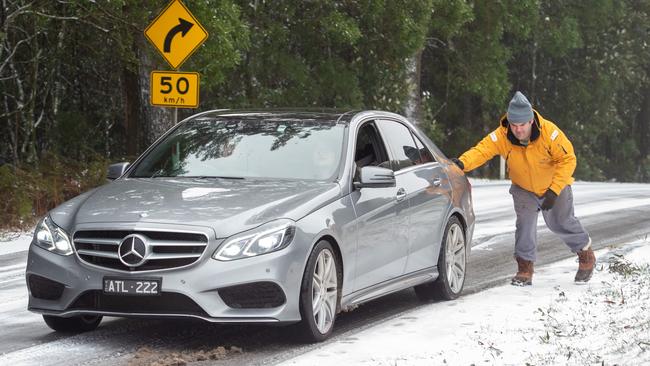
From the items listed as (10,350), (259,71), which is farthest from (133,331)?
(259,71)

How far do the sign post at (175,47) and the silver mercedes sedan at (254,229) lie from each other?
6.69 metres

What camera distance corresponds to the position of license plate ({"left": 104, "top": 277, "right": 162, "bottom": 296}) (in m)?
7.16

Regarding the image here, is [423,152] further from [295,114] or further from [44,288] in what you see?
[44,288]

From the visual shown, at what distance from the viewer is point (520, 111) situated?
10.1 metres

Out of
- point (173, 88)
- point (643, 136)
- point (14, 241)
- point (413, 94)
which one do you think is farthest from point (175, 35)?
point (643, 136)

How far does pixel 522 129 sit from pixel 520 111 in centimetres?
21

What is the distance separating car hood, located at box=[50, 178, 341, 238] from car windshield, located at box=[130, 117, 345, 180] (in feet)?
0.67

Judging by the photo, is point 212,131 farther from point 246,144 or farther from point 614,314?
point 614,314

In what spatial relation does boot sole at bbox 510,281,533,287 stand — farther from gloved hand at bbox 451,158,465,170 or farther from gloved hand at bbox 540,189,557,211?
gloved hand at bbox 451,158,465,170

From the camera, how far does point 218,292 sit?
7.17 m

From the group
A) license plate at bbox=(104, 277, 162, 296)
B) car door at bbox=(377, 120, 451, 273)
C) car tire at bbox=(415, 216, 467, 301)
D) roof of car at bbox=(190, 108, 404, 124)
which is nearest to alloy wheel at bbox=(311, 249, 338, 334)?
license plate at bbox=(104, 277, 162, 296)

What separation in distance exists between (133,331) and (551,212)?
4372 millimetres

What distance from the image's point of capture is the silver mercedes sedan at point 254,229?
720cm

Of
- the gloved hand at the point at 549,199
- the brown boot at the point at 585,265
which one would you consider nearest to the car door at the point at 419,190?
the gloved hand at the point at 549,199
